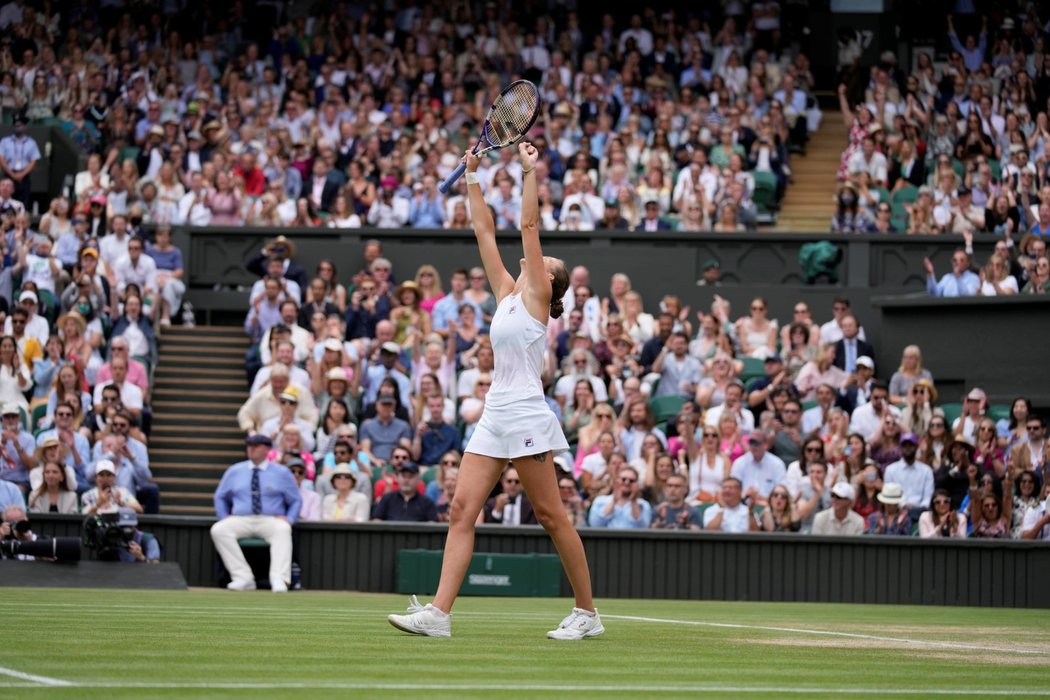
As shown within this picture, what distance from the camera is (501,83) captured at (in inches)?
1096

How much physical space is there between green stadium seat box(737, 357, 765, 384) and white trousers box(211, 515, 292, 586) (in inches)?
256

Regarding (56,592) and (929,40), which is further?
(929,40)

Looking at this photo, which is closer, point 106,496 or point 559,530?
point 559,530

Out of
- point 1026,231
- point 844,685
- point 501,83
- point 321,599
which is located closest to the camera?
point 844,685

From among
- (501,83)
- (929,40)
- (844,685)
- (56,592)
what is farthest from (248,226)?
(844,685)

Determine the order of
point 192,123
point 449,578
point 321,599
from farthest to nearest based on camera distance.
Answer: point 192,123 → point 321,599 → point 449,578

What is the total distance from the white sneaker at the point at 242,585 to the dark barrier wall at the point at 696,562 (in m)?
0.77

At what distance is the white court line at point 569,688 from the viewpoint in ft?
19.0

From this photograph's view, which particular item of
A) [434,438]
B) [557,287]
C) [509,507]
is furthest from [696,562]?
[557,287]

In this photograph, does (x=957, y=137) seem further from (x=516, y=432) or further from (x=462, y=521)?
(x=462, y=521)

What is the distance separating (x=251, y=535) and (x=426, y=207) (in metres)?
8.25

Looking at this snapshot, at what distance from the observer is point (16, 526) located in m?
14.8

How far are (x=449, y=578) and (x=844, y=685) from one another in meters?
2.25

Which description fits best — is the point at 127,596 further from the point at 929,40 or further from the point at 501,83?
the point at 929,40
